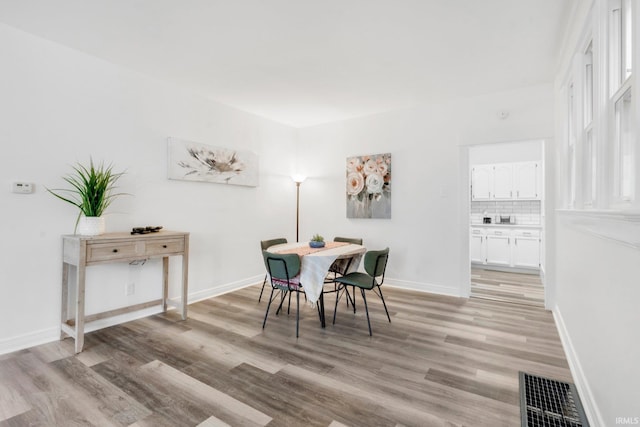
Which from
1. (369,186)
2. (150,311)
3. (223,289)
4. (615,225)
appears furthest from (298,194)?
(615,225)

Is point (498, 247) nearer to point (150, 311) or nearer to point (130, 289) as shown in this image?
point (150, 311)

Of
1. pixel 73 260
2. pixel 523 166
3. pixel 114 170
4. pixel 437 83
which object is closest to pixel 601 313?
pixel 437 83

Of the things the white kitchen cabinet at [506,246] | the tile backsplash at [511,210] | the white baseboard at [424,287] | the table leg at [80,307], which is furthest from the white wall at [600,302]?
the tile backsplash at [511,210]

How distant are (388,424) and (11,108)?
3.74 m

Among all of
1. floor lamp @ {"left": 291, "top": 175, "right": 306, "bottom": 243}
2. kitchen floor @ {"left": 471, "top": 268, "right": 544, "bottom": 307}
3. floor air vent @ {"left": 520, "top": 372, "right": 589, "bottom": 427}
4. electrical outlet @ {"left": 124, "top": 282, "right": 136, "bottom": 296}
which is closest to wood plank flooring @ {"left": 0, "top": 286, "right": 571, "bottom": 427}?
floor air vent @ {"left": 520, "top": 372, "right": 589, "bottom": 427}

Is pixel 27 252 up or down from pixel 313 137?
down

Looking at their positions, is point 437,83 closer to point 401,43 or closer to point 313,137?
point 401,43

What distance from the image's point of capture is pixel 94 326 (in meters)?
3.13

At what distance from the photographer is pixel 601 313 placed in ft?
5.58

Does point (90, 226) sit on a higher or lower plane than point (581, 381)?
higher

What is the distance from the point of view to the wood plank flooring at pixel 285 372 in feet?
6.09

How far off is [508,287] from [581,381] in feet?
9.71

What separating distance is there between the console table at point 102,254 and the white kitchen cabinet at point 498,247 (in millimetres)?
5544

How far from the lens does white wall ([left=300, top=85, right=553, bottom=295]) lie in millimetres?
3982
